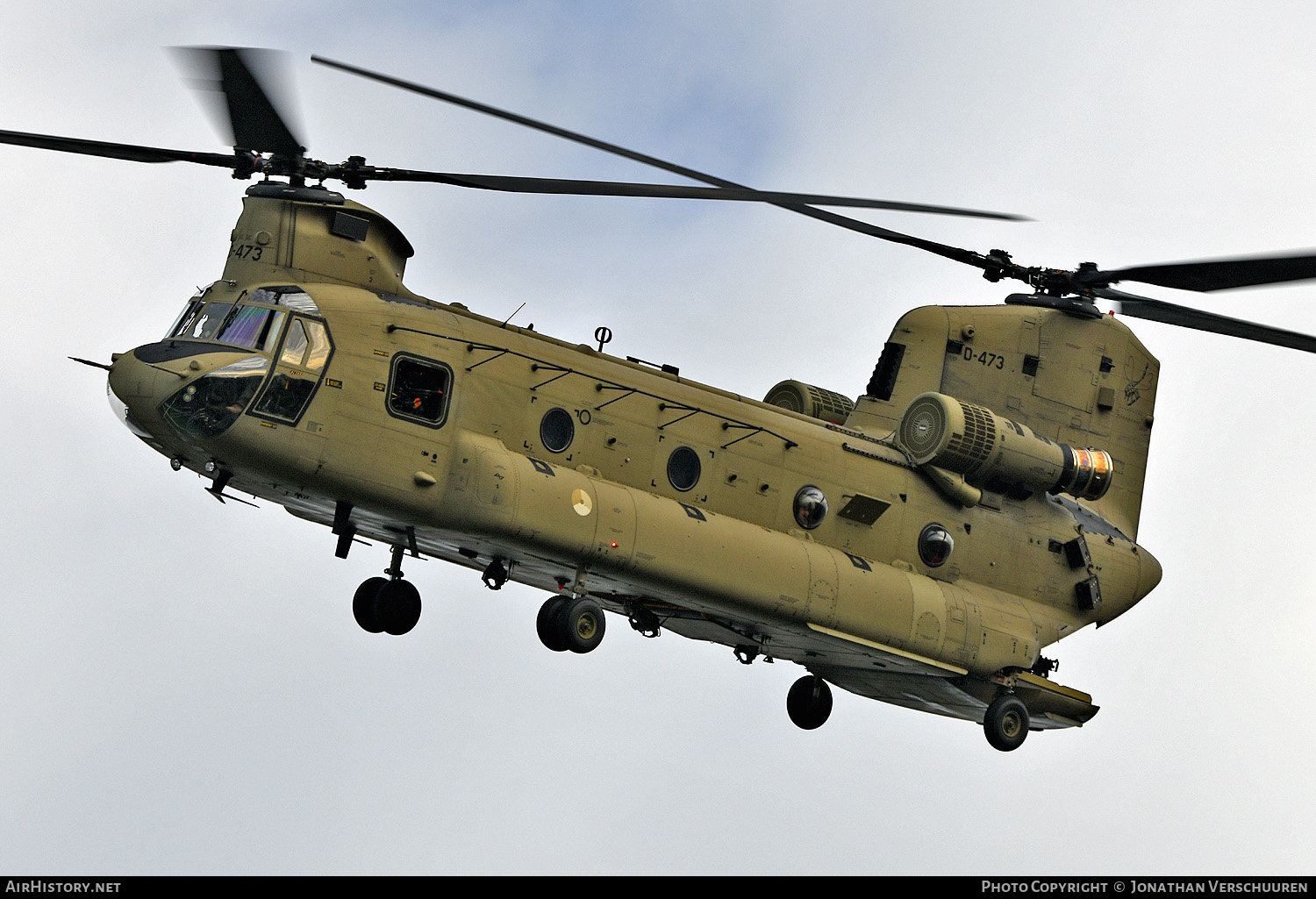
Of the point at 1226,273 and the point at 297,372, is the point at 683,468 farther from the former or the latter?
the point at 1226,273

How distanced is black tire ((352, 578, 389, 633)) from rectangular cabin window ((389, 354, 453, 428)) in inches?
123

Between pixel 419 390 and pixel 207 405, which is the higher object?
pixel 419 390

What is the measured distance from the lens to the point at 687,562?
920 inches

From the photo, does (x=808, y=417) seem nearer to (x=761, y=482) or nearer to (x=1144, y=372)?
(x=761, y=482)

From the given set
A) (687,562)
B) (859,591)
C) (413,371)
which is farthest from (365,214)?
(859,591)

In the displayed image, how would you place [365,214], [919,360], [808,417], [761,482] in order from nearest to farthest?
[365,214] < [761,482] < [808,417] < [919,360]

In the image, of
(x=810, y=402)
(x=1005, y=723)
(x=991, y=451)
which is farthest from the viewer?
(x=810, y=402)

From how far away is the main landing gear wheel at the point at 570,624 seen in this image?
2228 centimetres

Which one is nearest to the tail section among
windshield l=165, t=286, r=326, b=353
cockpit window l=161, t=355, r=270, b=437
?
windshield l=165, t=286, r=326, b=353

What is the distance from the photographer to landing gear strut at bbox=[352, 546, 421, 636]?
78.1 ft

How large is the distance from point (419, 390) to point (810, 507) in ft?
20.8

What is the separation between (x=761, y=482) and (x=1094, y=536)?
6.89 m

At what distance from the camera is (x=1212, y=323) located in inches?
A: 1042

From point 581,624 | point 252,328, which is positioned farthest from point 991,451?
point 252,328
